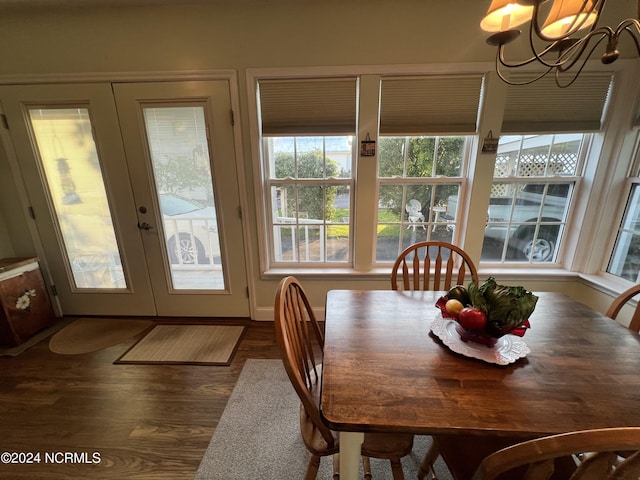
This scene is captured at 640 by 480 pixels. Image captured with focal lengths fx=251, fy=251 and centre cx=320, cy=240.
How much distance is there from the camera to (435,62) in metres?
1.75

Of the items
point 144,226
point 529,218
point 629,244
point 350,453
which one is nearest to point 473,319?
point 350,453

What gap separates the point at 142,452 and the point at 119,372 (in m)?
0.71

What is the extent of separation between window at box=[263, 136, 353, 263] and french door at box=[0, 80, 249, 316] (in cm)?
34

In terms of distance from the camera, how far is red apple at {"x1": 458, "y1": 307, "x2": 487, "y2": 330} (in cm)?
86

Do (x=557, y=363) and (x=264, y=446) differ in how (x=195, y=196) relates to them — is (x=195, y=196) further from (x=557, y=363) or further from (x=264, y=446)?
(x=557, y=363)

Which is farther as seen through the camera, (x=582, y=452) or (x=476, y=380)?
(x=476, y=380)

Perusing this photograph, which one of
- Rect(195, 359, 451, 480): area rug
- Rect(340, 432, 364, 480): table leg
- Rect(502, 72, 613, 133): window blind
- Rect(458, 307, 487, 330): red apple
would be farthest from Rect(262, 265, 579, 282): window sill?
Rect(340, 432, 364, 480): table leg

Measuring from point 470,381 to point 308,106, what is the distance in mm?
1875

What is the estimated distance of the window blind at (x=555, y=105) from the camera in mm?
1772

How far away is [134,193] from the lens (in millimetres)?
2080

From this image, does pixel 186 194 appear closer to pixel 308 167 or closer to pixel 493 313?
pixel 308 167

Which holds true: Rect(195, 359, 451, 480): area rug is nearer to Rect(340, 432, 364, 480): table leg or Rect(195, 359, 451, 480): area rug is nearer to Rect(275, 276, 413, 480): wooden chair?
Rect(275, 276, 413, 480): wooden chair

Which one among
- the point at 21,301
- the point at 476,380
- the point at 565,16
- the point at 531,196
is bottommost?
the point at 21,301

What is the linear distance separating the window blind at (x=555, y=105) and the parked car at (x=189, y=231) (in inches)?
96.0
